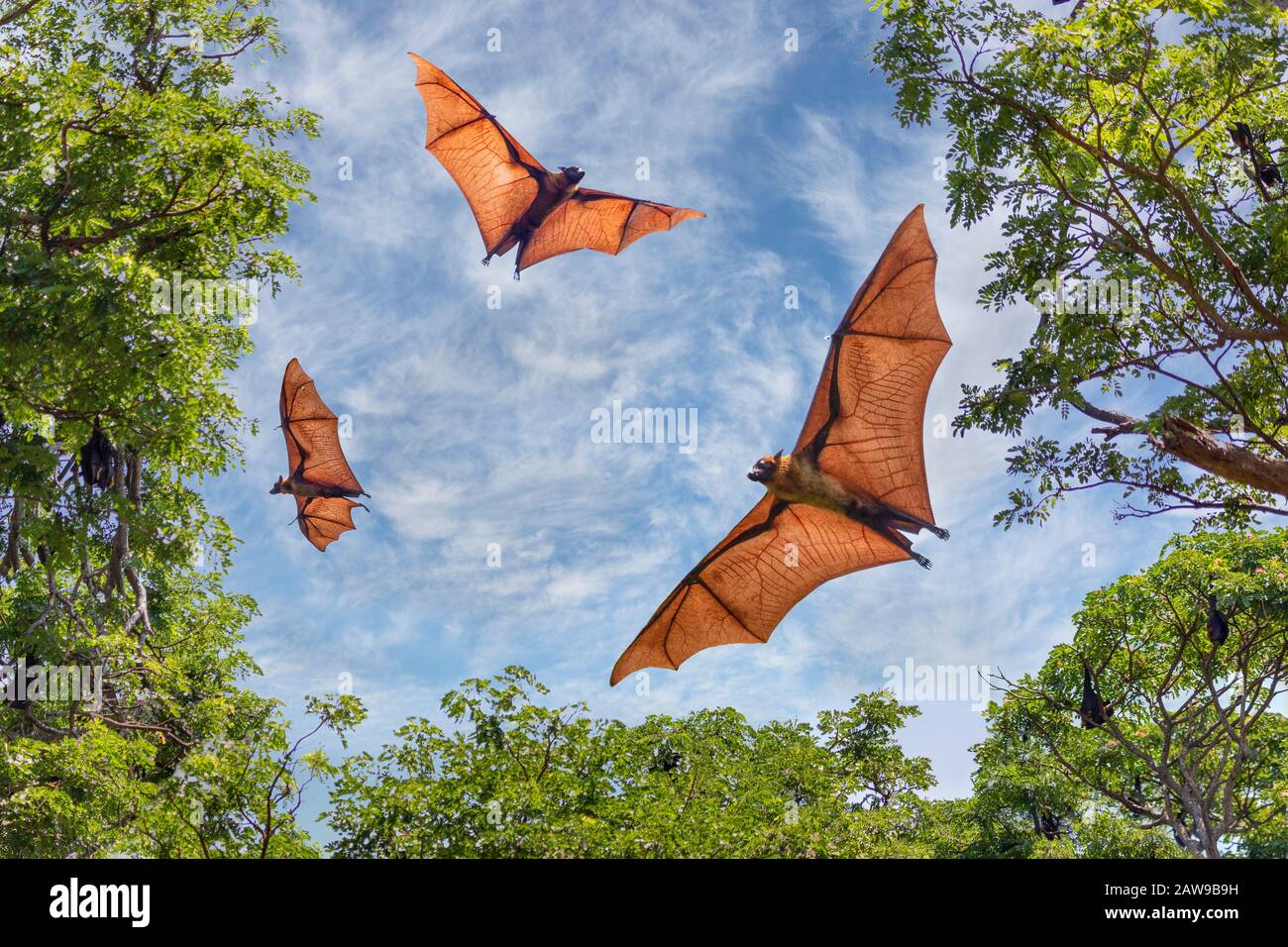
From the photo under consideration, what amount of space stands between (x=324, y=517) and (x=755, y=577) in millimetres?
12033

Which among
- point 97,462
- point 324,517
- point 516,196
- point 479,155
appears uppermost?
A: point 479,155

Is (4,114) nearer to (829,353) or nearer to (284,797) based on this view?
(284,797)

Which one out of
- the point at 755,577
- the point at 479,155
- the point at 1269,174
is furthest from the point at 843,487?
the point at 479,155

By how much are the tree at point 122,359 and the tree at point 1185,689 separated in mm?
14959

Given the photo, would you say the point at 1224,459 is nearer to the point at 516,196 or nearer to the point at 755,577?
the point at 755,577

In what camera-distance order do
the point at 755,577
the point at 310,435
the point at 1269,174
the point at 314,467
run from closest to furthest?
the point at 1269,174 → the point at 755,577 → the point at 310,435 → the point at 314,467

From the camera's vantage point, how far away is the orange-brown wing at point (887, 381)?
11.9 m

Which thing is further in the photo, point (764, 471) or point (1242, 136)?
point (764, 471)

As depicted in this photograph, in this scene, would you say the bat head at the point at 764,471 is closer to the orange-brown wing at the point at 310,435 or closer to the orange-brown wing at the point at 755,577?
the orange-brown wing at the point at 755,577

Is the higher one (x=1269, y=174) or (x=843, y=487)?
(x=1269, y=174)

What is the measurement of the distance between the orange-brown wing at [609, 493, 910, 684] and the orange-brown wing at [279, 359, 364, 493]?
9392mm

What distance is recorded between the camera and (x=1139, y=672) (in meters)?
19.2

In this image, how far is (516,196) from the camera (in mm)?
19547

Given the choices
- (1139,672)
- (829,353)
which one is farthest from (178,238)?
(1139,672)
